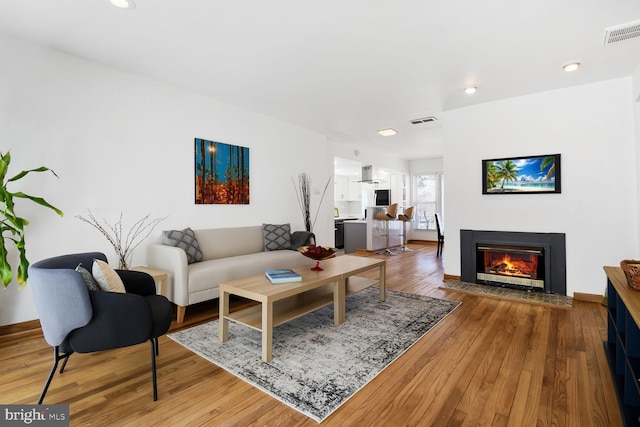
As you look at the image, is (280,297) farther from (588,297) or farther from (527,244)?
(588,297)

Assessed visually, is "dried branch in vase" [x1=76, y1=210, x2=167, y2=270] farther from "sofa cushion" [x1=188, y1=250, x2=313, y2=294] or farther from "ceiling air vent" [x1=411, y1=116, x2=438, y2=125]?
"ceiling air vent" [x1=411, y1=116, x2=438, y2=125]

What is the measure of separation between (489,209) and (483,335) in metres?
2.22

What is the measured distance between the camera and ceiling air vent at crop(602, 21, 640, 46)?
2555 mm

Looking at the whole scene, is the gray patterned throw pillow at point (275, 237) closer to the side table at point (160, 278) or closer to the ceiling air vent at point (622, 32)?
the side table at point (160, 278)

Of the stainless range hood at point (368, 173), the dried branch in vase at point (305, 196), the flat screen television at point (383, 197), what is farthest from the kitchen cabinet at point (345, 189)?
the dried branch in vase at point (305, 196)

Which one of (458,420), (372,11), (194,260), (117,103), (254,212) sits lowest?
(458,420)

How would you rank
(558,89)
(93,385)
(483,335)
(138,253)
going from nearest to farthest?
1. (93,385)
2. (483,335)
3. (138,253)
4. (558,89)

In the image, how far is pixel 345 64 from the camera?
324cm

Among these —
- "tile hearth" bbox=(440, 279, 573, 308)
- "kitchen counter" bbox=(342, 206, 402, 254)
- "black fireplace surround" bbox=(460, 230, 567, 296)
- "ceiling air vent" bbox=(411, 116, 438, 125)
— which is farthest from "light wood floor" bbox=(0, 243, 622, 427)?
"kitchen counter" bbox=(342, 206, 402, 254)

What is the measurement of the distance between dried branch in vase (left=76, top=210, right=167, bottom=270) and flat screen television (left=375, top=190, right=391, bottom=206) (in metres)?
6.83

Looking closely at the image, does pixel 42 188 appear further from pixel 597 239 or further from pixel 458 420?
pixel 597 239

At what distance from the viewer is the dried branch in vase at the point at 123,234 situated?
10.7 ft

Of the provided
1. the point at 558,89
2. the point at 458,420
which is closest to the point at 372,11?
the point at 458,420

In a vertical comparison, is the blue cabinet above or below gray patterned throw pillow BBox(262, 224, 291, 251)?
below
